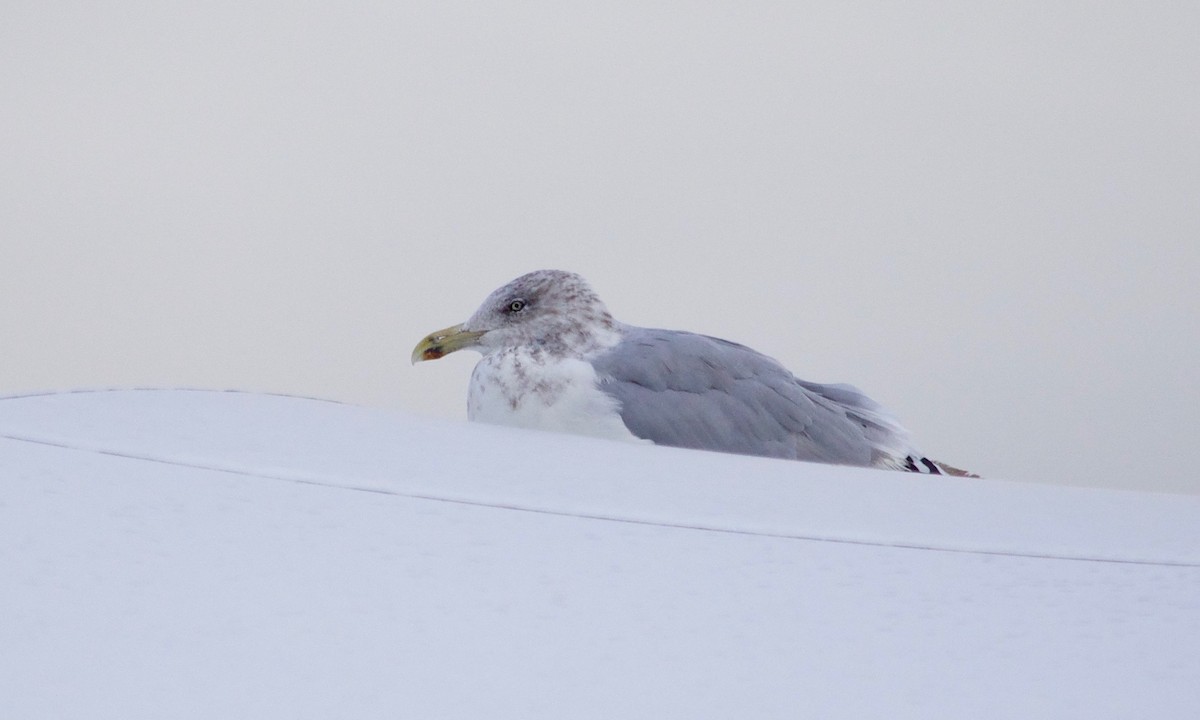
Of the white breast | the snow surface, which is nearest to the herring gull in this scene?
the white breast

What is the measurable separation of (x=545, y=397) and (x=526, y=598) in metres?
1.33

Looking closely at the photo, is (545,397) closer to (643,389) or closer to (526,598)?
(643,389)

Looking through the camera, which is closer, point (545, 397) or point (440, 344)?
point (545, 397)

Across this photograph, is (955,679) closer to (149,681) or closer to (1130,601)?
(1130,601)

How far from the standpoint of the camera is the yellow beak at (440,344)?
2.26m

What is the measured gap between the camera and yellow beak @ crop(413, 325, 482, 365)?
2.26 metres

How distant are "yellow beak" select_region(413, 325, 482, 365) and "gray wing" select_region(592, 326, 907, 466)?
302 mm

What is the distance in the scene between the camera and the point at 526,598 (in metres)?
0.69

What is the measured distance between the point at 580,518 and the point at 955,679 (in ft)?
0.71

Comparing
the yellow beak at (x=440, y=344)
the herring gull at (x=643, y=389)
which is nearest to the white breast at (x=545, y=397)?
the herring gull at (x=643, y=389)

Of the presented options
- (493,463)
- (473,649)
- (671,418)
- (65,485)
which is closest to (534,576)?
(473,649)

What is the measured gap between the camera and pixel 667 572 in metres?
0.72

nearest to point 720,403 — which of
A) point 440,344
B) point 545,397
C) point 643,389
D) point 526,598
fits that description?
point 643,389

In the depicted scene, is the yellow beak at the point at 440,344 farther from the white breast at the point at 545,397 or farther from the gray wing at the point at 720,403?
the gray wing at the point at 720,403
